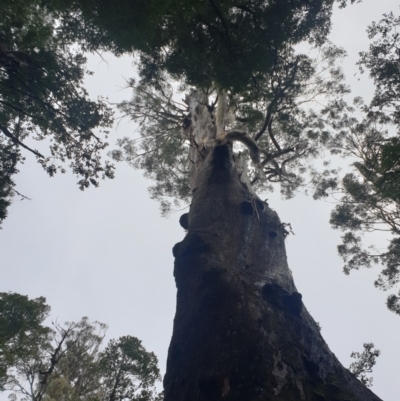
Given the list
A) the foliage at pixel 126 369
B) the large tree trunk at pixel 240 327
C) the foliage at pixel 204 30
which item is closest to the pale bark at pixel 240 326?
the large tree trunk at pixel 240 327

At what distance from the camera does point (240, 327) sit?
10.2 feet

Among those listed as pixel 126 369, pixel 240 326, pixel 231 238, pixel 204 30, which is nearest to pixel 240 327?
pixel 240 326

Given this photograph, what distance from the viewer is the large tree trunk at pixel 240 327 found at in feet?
8.98

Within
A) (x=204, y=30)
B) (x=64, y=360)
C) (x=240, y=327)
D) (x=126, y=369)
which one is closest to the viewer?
(x=240, y=327)

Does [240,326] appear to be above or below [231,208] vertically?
below

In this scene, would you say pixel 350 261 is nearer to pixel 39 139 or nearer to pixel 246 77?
pixel 246 77

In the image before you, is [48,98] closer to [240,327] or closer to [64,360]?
[240,327]

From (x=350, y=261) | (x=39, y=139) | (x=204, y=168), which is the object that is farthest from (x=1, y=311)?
(x=350, y=261)

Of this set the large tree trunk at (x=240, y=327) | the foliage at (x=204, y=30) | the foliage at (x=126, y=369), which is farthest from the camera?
the foliage at (x=126, y=369)

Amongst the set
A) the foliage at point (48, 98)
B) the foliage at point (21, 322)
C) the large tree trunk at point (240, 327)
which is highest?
the foliage at point (48, 98)

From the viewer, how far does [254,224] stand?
16.8 feet

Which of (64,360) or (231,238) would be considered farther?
(64,360)

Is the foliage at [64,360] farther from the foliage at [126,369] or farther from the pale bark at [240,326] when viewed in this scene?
the pale bark at [240,326]

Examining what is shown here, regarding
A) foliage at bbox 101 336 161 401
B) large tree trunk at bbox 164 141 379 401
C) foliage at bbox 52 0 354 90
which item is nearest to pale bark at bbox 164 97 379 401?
large tree trunk at bbox 164 141 379 401
